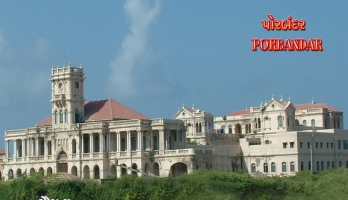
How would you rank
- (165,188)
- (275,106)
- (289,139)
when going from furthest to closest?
(275,106) → (289,139) → (165,188)

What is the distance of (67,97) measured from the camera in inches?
4333

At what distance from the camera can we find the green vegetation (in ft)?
252

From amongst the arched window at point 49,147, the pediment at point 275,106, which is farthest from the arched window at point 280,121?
the arched window at point 49,147

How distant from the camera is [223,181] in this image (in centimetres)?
8169

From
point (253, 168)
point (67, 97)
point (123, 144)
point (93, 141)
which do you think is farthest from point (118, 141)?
point (253, 168)

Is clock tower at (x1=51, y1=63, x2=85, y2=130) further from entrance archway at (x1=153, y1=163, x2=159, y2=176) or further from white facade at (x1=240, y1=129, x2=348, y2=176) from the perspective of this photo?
white facade at (x1=240, y1=129, x2=348, y2=176)

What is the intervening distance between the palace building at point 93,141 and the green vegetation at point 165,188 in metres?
19.0

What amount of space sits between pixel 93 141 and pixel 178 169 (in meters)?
10.5

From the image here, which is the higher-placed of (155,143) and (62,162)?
(155,143)

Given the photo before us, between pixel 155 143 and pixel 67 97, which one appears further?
pixel 67 97

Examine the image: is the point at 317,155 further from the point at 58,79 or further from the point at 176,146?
the point at 58,79

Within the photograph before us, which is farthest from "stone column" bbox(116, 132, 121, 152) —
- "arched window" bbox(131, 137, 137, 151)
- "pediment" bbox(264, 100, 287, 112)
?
"pediment" bbox(264, 100, 287, 112)

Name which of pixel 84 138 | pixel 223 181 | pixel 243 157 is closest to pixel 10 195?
pixel 223 181

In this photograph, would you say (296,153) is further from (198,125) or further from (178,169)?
(198,125)
